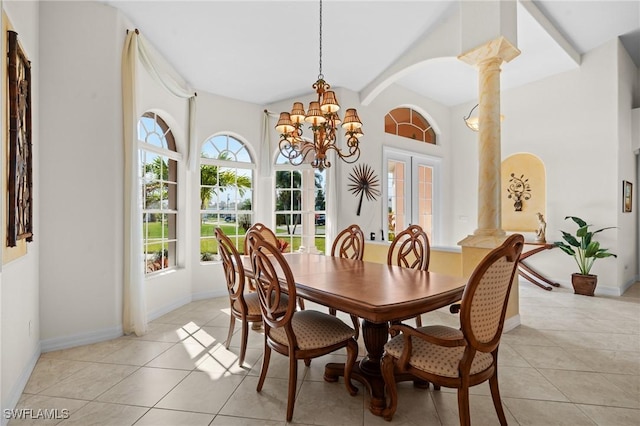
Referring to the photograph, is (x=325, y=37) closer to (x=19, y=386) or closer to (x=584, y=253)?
(x=19, y=386)

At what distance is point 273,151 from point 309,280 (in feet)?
10.9

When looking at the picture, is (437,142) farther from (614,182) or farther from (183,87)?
(183,87)

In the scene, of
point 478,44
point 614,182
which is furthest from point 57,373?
point 614,182

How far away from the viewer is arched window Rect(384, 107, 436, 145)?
215 inches

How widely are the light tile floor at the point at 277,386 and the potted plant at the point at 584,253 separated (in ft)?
4.78

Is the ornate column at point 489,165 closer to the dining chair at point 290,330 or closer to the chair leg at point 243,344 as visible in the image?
the dining chair at point 290,330

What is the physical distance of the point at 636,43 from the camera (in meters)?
4.76

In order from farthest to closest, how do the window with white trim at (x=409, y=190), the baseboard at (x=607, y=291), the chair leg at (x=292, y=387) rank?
the window with white trim at (x=409, y=190) < the baseboard at (x=607, y=291) < the chair leg at (x=292, y=387)

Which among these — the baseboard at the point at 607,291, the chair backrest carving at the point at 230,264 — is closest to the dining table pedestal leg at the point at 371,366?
the chair backrest carving at the point at 230,264

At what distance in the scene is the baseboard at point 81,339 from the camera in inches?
108

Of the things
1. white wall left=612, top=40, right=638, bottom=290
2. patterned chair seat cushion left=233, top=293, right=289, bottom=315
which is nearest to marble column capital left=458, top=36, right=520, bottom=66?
white wall left=612, top=40, right=638, bottom=290

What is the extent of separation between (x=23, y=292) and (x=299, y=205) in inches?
133

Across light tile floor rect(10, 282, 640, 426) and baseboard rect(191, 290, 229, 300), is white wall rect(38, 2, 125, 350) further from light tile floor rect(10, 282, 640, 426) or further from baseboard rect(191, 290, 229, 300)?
baseboard rect(191, 290, 229, 300)

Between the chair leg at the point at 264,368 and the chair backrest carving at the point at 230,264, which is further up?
the chair backrest carving at the point at 230,264
